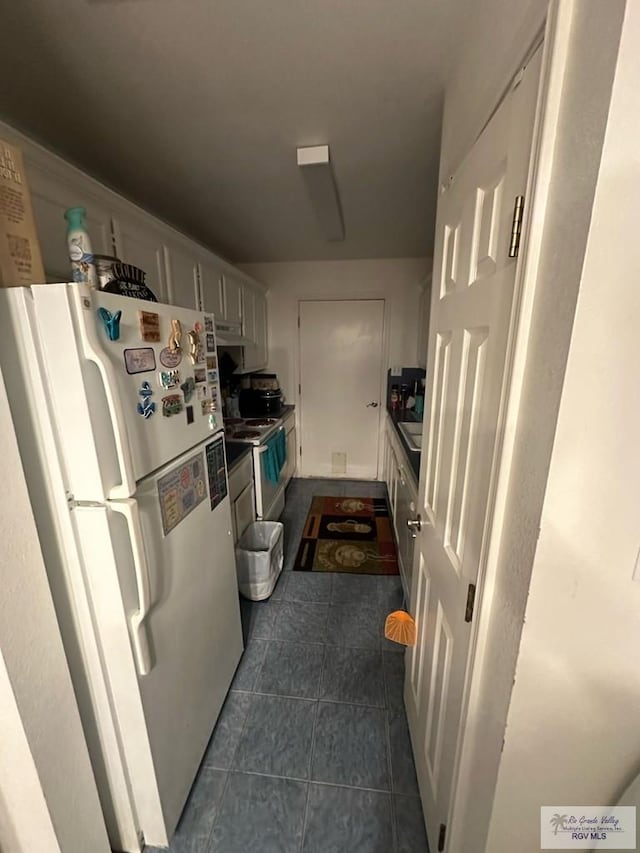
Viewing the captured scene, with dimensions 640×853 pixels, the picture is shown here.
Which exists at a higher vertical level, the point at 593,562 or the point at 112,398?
the point at 112,398

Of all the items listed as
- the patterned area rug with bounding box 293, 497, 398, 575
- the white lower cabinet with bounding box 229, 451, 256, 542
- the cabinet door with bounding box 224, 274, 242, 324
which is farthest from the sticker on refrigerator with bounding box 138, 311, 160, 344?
the patterned area rug with bounding box 293, 497, 398, 575

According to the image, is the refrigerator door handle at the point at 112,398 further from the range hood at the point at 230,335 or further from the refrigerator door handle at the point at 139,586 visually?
the range hood at the point at 230,335

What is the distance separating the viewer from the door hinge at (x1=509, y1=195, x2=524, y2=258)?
0.55m

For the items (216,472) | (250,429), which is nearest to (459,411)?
(216,472)

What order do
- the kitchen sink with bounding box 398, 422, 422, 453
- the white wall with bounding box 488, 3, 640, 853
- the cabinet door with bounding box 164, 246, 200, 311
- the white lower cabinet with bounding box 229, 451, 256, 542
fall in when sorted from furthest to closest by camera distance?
the kitchen sink with bounding box 398, 422, 422, 453
the white lower cabinet with bounding box 229, 451, 256, 542
the cabinet door with bounding box 164, 246, 200, 311
the white wall with bounding box 488, 3, 640, 853

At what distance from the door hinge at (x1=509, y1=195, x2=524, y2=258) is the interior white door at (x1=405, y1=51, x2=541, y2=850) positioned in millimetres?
14

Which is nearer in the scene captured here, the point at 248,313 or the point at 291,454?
the point at 248,313

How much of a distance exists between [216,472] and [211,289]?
5.02ft

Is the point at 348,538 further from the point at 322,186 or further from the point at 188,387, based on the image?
the point at 322,186

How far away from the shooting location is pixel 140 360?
894mm

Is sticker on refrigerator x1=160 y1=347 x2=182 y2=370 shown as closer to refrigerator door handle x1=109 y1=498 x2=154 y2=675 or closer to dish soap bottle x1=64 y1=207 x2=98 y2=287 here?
dish soap bottle x1=64 y1=207 x2=98 y2=287

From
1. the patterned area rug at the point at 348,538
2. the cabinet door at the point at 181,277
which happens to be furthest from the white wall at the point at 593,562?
the cabinet door at the point at 181,277

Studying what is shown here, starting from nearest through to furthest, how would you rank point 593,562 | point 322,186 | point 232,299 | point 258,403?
1. point 593,562
2. point 322,186
3. point 232,299
4. point 258,403

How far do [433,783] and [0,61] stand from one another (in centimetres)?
251
